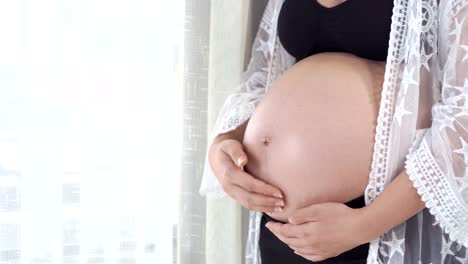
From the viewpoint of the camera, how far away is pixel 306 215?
888mm

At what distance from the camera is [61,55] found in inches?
43.6

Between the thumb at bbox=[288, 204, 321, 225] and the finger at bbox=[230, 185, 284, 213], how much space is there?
5 centimetres

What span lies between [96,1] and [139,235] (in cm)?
53

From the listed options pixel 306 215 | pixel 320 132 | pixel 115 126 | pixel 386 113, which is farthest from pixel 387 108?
pixel 115 126

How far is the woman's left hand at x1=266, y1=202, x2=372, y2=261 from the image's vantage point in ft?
2.80

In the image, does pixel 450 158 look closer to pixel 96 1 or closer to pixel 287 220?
pixel 287 220

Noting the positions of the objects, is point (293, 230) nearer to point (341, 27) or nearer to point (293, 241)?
point (293, 241)

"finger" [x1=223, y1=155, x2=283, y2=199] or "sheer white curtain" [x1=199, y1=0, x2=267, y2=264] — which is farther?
"sheer white curtain" [x1=199, y1=0, x2=267, y2=264]

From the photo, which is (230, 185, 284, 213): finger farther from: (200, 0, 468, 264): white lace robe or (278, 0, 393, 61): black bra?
(278, 0, 393, 61): black bra

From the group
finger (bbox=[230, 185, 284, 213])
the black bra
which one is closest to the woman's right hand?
finger (bbox=[230, 185, 284, 213])

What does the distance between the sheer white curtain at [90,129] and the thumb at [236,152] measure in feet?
0.73

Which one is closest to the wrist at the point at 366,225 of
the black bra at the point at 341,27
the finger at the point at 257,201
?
the finger at the point at 257,201

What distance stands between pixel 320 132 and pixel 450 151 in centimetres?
22

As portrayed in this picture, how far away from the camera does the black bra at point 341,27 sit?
0.96 m
